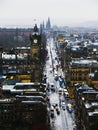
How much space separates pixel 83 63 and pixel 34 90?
18.2 metres

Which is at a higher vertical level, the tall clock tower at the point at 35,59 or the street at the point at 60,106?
the tall clock tower at the point at 35,59

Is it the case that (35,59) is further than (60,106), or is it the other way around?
(35,59)

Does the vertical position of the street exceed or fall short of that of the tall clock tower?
it falls short

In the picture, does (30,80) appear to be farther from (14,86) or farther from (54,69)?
(54,69)

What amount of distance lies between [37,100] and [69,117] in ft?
14.9

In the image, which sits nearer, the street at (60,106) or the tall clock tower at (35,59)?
the street at (60,106)

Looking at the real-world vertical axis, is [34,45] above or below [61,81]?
above

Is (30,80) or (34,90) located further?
(30,80)

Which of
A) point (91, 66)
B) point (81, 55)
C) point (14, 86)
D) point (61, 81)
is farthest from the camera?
point (81, 55)

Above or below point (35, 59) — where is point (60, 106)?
below

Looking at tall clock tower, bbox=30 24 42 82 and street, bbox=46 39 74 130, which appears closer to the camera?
street, bbox=46 39 74 130

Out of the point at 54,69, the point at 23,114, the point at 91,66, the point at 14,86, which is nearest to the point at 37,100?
the point at 23,114

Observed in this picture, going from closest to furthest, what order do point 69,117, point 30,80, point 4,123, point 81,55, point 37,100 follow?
point 4,123
point 37,100
point 69,117
point 30,80
point 81,55

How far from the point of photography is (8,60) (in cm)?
6894
